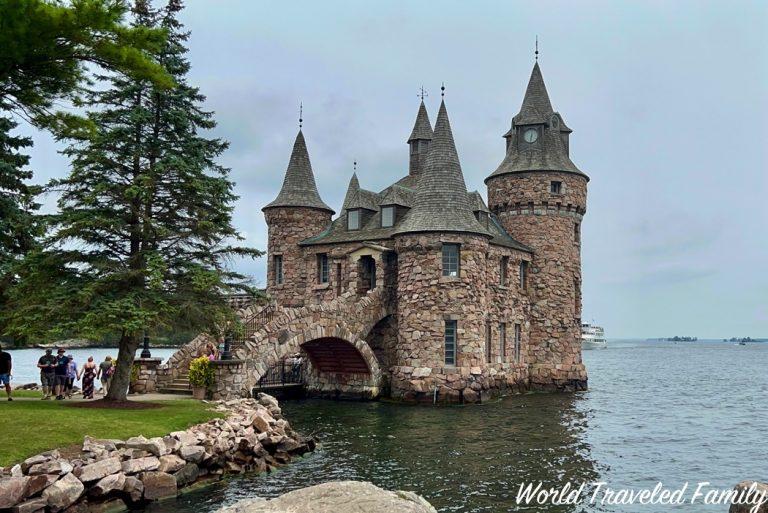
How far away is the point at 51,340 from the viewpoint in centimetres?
1962

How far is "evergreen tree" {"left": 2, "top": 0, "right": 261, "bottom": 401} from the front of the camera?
64.2 ft

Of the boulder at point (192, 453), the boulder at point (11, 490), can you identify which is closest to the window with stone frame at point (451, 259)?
the boulder at point (192, 453)

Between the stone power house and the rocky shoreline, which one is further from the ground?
the stone power house

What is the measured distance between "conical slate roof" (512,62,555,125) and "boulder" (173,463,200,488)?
31.4 meters

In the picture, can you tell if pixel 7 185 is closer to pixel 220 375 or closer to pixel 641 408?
pixel 220 375

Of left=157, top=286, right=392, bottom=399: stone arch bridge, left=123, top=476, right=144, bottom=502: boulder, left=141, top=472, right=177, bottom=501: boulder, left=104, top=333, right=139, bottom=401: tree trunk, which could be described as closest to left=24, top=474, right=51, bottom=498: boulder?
left=123, top=476, right=144, bottom=502: boulder

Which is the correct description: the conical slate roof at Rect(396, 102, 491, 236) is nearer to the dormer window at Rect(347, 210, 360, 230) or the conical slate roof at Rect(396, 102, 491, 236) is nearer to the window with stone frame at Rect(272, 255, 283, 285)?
the dormer window at Rect(347, 210, 360, 230)

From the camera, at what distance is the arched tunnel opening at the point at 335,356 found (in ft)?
114

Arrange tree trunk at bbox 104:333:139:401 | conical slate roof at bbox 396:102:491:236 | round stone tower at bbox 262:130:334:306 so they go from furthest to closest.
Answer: round stone tower at bbox 262:130:334:306 → conical slate roof at bbox 396:102:491:236 → tree trunk at bbox 104:333:139:401

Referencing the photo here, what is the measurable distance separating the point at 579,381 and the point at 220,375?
77.6 feet

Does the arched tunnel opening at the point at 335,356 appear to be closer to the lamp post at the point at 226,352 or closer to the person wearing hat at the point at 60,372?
the lamp post at the point at 226,352

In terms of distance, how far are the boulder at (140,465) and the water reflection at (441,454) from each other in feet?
3.25

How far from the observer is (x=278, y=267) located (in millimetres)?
42188

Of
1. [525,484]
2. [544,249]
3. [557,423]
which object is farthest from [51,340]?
[544,249]
